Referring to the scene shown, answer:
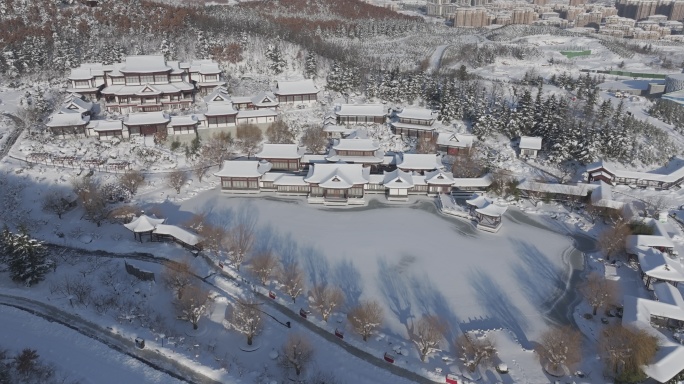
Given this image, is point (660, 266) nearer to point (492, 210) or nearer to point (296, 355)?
point (492, 210)

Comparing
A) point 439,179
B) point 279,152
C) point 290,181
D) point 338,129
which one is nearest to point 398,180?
point 439,179

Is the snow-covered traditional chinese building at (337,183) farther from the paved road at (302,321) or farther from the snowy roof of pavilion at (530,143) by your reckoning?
the snowy roof of pavilion at (530,143)

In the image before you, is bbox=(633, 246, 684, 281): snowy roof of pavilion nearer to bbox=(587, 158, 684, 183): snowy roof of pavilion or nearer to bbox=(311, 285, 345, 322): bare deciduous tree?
bbox=(587, 158, 684, 183): snowy roof of pavilion

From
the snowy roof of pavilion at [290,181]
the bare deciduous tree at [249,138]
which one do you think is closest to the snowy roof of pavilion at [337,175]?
the snowy roof of pavilion at [290,181]

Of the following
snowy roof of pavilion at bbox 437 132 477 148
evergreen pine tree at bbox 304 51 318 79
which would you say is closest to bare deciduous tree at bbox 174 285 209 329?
snowy roof of pavilion at bbox 437 132 477 148

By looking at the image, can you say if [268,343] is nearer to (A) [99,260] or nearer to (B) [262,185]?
(A) [99,260]

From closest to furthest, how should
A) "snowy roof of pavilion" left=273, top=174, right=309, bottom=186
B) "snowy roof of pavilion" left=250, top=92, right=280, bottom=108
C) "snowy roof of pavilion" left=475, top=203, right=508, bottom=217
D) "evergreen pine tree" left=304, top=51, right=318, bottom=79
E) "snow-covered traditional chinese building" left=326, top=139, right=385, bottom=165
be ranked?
"snowy roof of pavilion" left=475, top=203, right=508, bottom=217 < "snowy roof of pavilion" left=273, top=174, right=309, bottom=186 < "snow-covered traditional chinese building" left=326, top=139, right=385, bottom=165 < "snowy roof of pavilion" left=250, top=92, right=280, bottom=108 < "evergreen pine tree" left=304, top=51, right=318, bottom=79
